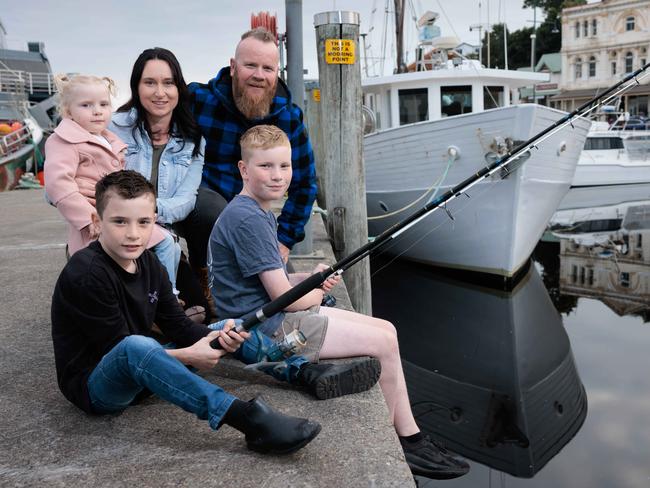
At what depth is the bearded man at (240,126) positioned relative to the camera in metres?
3.69

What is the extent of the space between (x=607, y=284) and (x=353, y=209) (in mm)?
6038

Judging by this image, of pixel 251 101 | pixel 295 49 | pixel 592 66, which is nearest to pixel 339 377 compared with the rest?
pixel 251 101

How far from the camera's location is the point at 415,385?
6.25 metres

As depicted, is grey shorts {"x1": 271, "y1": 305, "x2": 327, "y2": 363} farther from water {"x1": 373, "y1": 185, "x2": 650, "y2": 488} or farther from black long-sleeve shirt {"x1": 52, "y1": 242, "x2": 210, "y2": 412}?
water {"x1": 373, "y1": 185, "x2": 650, "y2": 488}

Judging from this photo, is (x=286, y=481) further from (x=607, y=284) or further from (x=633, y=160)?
(x=633, y=160)

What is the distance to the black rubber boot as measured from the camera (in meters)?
2.27

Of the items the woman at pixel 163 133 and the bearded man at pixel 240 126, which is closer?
the woman at pixel 163 133

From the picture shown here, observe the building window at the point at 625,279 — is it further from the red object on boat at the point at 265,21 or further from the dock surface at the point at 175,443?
the dock surface at the point at 175,443

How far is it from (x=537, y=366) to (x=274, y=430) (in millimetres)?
5037

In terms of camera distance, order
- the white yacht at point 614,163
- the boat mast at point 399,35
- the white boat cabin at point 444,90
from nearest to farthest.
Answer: the white boat cabin at point 444,90, the boat mast at point 399,35, the white yacht at point 614,163

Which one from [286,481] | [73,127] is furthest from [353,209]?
[286,481]

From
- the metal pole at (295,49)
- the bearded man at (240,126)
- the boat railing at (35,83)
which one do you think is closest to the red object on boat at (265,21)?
the metal pole at (295,49)

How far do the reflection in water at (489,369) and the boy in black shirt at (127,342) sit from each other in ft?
9.73

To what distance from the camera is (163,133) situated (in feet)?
12.2
